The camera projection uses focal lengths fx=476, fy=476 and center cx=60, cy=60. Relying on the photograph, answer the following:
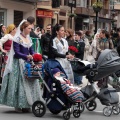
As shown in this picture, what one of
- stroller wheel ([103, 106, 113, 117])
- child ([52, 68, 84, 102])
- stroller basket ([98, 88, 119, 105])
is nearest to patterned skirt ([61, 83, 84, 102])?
child ([52, 68, 84, 102])

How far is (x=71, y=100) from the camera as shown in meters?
8.30

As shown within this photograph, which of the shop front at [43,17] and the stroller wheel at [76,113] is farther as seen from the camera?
the shop front at [43,17]

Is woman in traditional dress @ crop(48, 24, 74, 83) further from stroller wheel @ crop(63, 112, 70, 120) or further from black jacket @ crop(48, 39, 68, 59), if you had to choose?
stroller wheel @ crop(63, 112, 70, 120)

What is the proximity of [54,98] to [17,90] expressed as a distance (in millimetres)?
838

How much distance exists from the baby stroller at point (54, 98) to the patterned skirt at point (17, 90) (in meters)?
0.30

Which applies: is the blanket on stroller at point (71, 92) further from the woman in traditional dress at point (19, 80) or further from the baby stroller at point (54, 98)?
the woman in traditional dress at point (19, 80)

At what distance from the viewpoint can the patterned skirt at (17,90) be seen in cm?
892

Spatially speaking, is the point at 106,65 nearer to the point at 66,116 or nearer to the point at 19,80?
the point at 66,116

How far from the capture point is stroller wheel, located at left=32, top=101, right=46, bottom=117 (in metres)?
8.64

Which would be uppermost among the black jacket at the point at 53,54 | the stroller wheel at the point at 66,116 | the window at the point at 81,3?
the window at the point at 81,3

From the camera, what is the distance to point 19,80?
898cm

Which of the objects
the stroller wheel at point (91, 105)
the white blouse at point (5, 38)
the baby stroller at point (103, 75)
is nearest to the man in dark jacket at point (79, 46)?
the white blouse at point (5, 38)

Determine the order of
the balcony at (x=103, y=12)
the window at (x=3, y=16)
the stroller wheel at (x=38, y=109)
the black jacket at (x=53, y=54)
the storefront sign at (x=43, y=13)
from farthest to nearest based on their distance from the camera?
the balcony at (x=103, y=12) < the storefront sign at (x=43, y=13) < the window at (x=3, y=16) < the black jacket at (x=53, y=54) < the stroller wheel at (x=38, y=109)

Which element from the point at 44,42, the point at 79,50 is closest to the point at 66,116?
the point at 44,42
